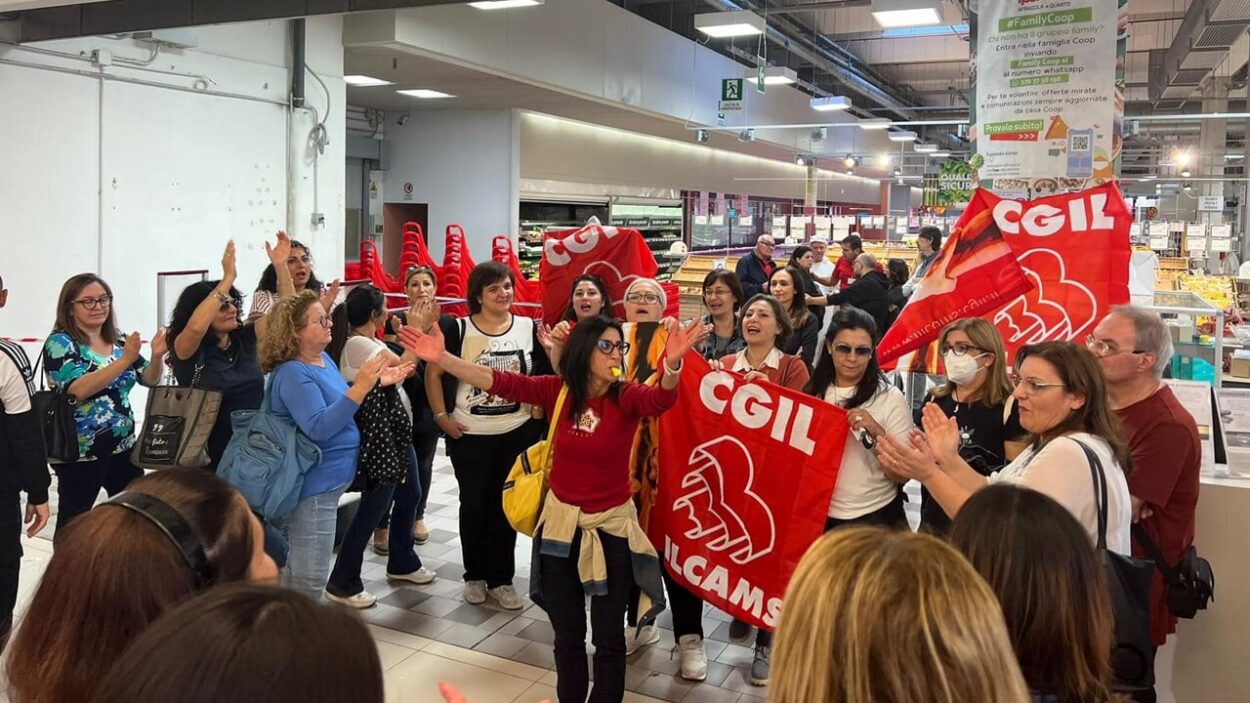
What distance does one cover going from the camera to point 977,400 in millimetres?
3619

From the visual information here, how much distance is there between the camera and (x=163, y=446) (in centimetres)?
408

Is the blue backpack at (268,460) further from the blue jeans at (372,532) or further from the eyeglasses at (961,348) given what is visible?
the eyeglasses at (961,348)

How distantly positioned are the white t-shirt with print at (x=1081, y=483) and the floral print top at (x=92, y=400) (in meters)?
3.64

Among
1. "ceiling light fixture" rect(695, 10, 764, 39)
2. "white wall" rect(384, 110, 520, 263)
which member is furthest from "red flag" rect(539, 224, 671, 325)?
"white wall" rect(384, 110, 520, 263)

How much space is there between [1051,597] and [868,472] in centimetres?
203

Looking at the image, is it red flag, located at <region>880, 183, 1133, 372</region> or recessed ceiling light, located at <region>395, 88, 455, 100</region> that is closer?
red flag, located at <region>880, 183, 1133, 372</region>

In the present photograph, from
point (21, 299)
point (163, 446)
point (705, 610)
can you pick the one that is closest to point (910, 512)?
point (705, 610)

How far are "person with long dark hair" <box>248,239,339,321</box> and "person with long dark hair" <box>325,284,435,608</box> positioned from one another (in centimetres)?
31

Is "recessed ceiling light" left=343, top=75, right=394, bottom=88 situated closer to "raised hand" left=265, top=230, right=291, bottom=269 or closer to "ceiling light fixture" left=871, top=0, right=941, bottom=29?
"ceiling light fixture" left=871, top=0, right=941, bottom=29

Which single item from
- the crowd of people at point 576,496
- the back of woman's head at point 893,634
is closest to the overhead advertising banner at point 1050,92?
the crowd of people at point 576,496

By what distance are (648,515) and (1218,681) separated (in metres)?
2.17

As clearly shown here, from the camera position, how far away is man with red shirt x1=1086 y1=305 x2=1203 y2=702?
9.48 ft

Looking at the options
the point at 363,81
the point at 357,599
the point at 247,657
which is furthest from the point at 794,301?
the point at 363,81

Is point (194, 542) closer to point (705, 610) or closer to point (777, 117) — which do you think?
point (705, 610)
